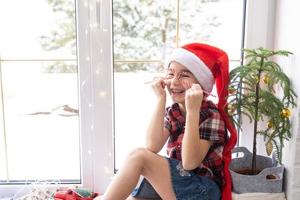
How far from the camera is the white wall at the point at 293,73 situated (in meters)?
1.38

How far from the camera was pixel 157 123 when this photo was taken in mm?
1454

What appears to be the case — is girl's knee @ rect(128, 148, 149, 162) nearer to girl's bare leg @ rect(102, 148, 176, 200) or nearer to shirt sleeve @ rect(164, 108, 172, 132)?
girl's bare leg @ rect(102, 148, 176, 200)

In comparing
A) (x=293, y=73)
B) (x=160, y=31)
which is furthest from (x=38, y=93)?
(x=293, y=73)

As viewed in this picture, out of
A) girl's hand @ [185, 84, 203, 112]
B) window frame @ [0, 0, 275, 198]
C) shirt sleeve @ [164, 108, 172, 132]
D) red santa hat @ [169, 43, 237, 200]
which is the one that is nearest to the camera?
girl's hand @ [185, 84, 203, 112]

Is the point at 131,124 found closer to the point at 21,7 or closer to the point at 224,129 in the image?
the point at 224,129

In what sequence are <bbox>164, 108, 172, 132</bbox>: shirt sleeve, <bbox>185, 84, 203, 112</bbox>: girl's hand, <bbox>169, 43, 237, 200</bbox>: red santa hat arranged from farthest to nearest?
<bbox>164, 108, 172, 132</bbox>: shirt sleeve → <bbox>169, 43, 237, 200</bbox>: red santa hat → <bbox>185, 84, 203, 112</bbox>: girl's hand

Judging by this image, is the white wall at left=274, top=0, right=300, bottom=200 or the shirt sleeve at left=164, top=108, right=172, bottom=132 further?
the shirt sleeve at left=164, top=108, right=172, bottom=132

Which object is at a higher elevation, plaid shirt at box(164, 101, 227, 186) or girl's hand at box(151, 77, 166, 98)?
girl's hand at box(151, 77, 166, 98)

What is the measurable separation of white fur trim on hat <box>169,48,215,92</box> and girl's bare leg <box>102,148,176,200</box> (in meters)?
0.33

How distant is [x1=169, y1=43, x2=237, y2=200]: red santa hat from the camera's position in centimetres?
138

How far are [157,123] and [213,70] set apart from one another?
288 millimetres

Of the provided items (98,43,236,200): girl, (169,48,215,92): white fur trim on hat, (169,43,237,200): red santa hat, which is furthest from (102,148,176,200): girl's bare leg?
(169,48,215,92): white fur trim on hat

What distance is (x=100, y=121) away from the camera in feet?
5.74

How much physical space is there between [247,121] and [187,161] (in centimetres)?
53
